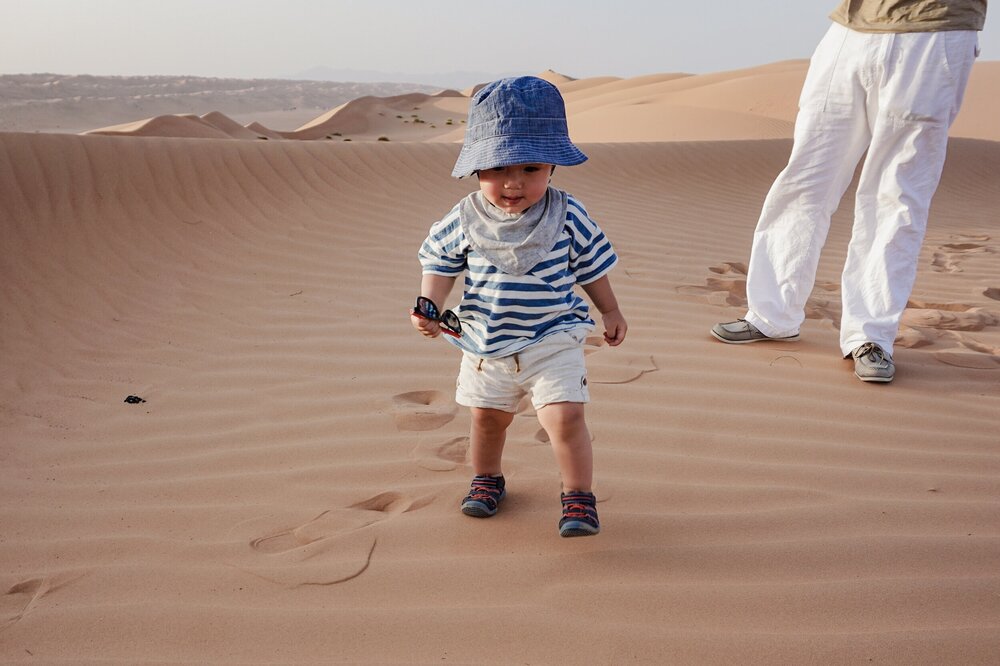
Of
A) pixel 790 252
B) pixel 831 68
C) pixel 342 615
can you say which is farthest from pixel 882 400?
pixel 342 615

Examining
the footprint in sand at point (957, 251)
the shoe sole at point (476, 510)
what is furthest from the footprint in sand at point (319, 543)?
the footprint in sand at point (957, 251)

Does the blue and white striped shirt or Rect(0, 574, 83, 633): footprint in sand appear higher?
the blue and white striped shirt

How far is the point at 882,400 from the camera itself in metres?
3.00

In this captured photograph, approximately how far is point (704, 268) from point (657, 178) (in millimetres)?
3120

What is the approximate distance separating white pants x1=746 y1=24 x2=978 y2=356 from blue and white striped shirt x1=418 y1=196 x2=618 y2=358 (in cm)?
154

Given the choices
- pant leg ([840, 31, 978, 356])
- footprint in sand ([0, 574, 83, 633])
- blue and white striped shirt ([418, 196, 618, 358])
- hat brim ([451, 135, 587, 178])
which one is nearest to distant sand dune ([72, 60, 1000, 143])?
pant leg ([840, 31, 978, 356])

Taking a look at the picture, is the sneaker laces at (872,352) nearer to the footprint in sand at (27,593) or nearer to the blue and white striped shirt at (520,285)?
the blue and white striped shirt at (520,285)

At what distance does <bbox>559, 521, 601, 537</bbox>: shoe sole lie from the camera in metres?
2.12

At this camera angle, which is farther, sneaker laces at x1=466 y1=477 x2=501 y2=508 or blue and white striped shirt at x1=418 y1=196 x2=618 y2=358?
sneaker laces at x1=466 y1=477 x2=501 y2=508

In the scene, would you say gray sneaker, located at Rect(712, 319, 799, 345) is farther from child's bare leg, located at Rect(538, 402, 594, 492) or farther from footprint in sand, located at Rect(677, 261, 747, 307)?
child's bare leg, located at Rect(538, 402, 594, 492)

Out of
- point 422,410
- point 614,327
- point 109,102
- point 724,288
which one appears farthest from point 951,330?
point 109,102

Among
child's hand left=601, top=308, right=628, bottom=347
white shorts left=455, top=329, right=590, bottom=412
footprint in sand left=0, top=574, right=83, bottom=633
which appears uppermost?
child's hand left=601, top=308, right=628, bottom=347

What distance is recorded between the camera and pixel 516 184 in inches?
79.8

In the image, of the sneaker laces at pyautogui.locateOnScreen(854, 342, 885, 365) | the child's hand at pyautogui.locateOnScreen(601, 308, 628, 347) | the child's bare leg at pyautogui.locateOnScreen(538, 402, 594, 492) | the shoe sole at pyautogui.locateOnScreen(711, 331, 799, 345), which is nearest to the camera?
the child's bare leg at pyautogui.locateOnScreen(538, 402, 594, 492)
